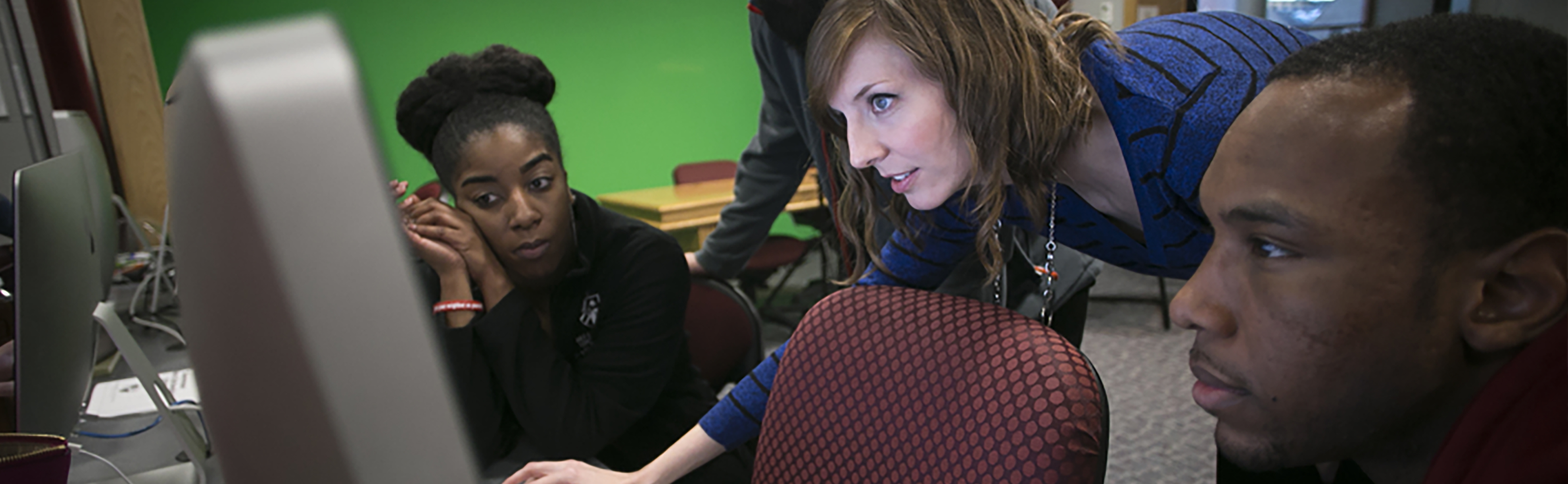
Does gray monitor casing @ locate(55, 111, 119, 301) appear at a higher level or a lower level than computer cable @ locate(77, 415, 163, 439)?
higher

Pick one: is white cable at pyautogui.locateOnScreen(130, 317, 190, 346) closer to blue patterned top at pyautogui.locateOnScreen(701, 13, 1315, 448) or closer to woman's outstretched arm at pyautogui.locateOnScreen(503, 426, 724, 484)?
woman's outstretched arm at pyautogui.locateOnScreen(503, 426, 724, 484)

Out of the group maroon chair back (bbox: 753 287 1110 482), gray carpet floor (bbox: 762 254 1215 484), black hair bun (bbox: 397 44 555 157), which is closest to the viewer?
maroon chair back (bbox: 753 287 1110 482)

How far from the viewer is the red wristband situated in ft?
3.88

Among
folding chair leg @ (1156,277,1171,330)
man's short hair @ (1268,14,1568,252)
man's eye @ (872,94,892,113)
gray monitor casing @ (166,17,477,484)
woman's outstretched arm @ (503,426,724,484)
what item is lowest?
folding chair leg @ (1156,277,1171,330)

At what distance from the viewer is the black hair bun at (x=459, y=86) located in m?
1.27

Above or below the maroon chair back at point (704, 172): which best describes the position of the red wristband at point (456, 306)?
above

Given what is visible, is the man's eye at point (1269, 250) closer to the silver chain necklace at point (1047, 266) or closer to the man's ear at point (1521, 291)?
the man's ear at point (1521, 291)

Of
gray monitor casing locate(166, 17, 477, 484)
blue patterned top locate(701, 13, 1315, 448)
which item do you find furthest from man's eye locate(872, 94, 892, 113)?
gray monitor casing locate(166, 17, 477, 484)

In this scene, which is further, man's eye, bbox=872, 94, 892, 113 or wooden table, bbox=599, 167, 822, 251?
wooden table, bbox=599, 167, 822, 251

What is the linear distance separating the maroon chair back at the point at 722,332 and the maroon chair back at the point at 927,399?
0.59 m

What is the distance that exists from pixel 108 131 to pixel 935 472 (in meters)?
3.40

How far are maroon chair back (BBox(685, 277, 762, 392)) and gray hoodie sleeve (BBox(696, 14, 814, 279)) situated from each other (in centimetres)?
18

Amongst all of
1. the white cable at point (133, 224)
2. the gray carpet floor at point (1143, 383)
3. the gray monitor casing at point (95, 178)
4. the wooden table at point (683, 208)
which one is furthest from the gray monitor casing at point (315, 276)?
the wooden table at point (683, 208)

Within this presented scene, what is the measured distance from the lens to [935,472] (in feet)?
2.37
